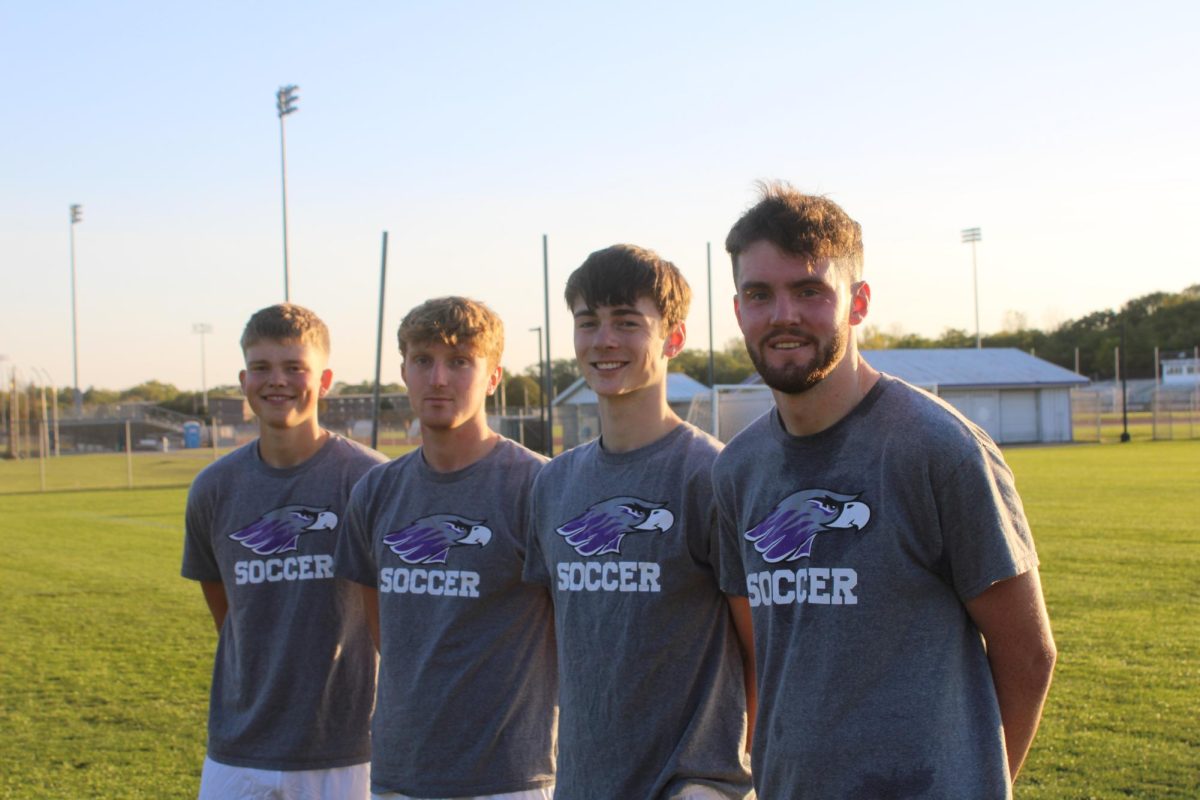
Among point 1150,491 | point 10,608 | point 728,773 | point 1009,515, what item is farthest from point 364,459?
point 1150,491

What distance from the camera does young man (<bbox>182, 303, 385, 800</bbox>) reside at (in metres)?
3.61

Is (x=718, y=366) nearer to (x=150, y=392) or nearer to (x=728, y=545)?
(x=150, y=392)

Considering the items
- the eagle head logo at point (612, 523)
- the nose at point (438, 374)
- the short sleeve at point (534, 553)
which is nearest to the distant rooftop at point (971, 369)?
the nose at point (438, 374)

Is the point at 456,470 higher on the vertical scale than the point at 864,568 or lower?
higher

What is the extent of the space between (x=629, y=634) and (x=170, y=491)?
30011 millimetres

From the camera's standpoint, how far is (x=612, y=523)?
2.90 metres

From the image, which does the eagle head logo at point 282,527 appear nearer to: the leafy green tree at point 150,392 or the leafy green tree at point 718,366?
the leafy green tree at point 718,366

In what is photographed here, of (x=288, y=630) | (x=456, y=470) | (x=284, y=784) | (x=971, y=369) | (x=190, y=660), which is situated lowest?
(x=190, y=660)

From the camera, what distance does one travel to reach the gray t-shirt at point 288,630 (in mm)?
3613

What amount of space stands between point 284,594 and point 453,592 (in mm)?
750

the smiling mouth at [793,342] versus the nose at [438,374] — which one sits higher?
the smiling mouth at [793,342]

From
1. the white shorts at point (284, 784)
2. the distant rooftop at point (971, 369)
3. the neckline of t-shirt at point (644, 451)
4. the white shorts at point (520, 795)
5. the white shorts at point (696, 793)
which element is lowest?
the white shorts at point (284, 784)

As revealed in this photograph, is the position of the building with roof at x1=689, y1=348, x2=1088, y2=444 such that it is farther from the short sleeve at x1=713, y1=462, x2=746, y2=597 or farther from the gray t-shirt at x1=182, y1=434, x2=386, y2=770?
the short sleeve at x1=713, y1=462, x2=746, y2=597

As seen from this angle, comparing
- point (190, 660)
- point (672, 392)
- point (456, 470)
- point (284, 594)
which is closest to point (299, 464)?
point (284, 594)
